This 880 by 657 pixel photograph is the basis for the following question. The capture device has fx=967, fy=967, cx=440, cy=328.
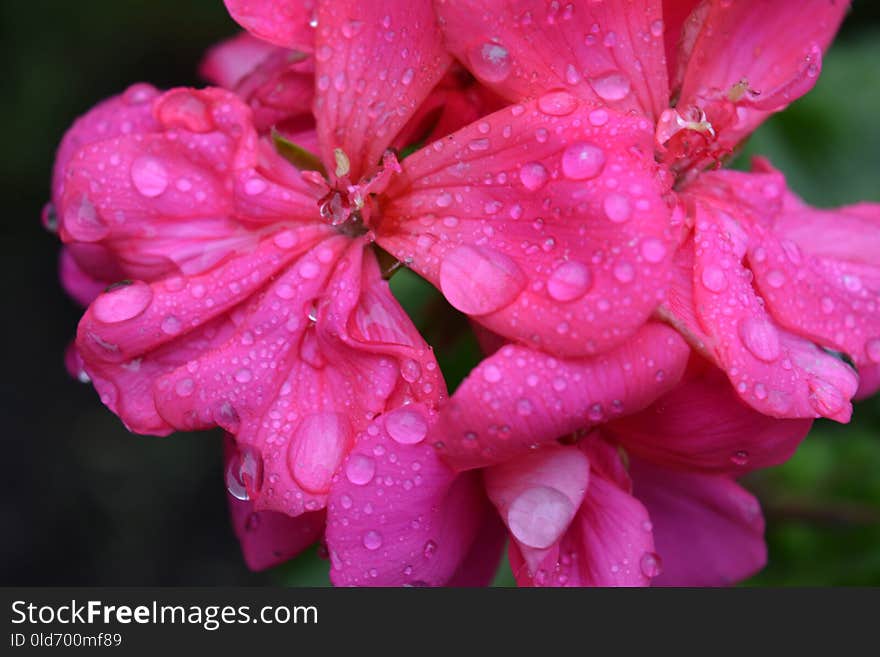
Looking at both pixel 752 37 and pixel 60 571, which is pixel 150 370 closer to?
pixel 752 37

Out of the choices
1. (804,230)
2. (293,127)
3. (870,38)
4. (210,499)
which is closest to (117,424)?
(210,499)

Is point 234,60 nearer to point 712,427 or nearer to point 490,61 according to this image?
point 490,61

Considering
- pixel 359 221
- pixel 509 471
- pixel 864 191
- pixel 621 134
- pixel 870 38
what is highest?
pixel 621 134

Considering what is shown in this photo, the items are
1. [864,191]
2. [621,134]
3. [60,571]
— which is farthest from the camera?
[60,571]

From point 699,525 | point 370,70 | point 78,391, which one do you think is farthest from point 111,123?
point 78,391

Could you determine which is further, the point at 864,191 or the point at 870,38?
the point at 870,38

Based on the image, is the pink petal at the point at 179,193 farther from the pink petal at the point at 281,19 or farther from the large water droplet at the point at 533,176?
the large water droplet at the point at 533,176

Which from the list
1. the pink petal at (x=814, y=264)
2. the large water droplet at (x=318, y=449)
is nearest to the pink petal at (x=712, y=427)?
the pink petal at (x=814, y=264)

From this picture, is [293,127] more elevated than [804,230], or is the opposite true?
[293,127]
